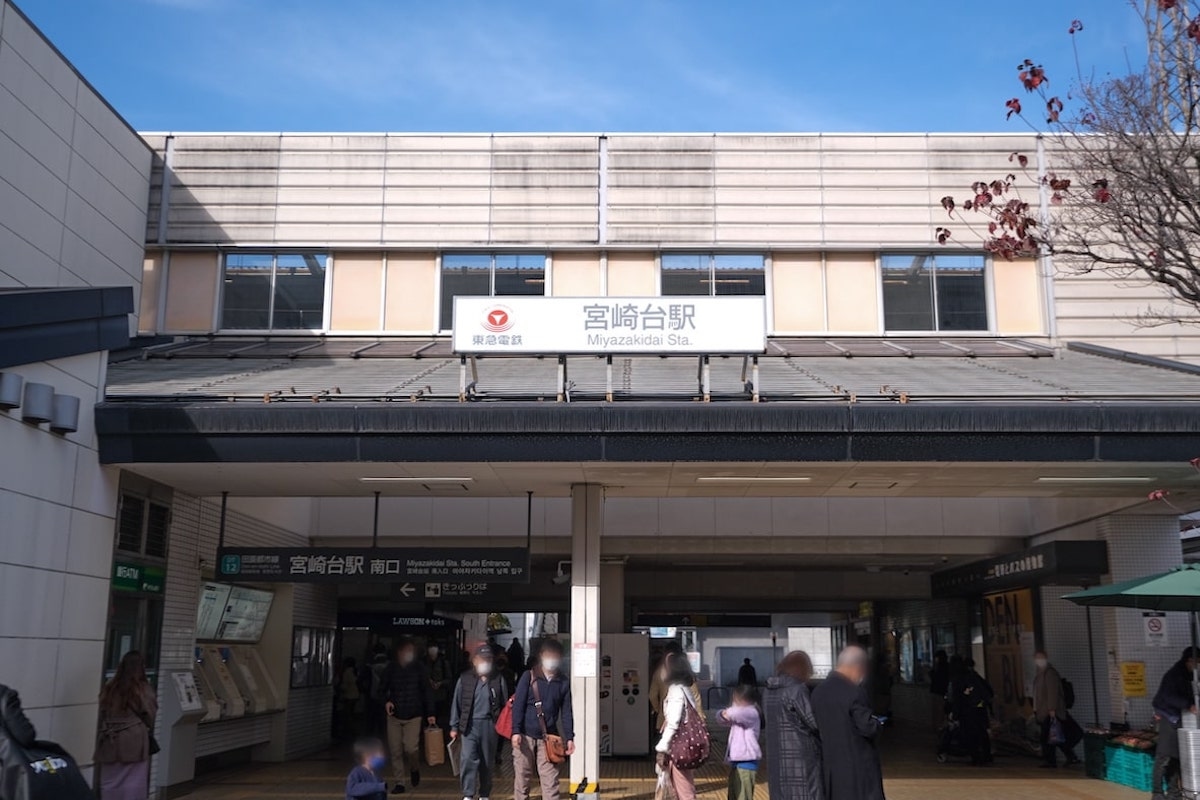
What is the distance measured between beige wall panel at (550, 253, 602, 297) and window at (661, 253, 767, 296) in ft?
3.82

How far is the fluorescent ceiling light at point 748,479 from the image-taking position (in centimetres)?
1255

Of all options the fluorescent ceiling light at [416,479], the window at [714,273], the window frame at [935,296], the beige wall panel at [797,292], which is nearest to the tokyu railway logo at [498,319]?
the fluorescent ceiling light at [416,479]

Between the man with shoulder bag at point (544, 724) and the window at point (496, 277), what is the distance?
9.10 m

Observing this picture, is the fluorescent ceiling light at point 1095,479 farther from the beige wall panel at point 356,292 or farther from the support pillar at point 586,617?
the beige wall panel at point 356,292

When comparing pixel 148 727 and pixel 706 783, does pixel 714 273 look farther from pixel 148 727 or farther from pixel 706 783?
pixel 148 727

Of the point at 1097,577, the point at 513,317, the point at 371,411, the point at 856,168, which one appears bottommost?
the point at 1097,577

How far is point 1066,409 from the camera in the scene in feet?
36.6

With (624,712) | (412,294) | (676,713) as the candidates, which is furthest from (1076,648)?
(412,294)

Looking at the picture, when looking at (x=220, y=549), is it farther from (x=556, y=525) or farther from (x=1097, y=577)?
(x=1097, y=577)

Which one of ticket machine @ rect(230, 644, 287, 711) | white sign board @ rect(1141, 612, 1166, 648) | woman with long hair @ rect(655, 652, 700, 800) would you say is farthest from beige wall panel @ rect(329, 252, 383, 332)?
white sign board @ rect(1141, 612, 1166, 648)

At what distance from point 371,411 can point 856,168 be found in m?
11.1

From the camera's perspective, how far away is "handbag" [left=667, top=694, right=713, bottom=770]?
32.3ft

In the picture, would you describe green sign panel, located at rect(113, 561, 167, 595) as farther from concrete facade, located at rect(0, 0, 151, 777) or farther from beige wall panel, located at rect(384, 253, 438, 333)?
beige wall panel, located at rect(384, 253, 438, 333)

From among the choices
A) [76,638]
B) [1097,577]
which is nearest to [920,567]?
[1097,577]
